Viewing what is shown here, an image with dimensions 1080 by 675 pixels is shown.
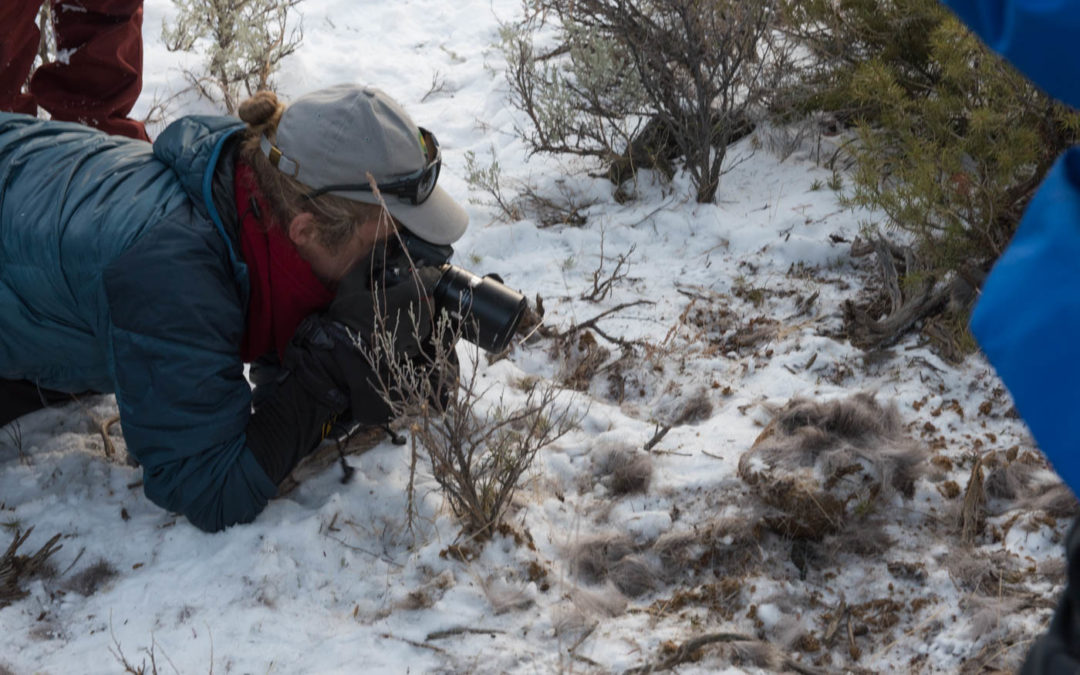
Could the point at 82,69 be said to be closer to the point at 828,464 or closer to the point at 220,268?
the point at 220,268

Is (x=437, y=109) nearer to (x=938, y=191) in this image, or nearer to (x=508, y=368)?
(x=508, y=368)

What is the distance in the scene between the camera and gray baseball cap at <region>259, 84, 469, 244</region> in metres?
1.93

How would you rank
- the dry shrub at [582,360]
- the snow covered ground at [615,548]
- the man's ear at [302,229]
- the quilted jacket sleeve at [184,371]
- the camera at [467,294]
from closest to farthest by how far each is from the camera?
the snow covered ground at [615,548]
the quilted jacket sleeve at [184,371]
the man's ear at [302,229]
the camera at [467,294]
the dry shrub at [582,360]

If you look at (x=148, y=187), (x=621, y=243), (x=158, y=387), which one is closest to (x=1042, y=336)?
(x=158, y=387)

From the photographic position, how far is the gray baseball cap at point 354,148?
1.93 m

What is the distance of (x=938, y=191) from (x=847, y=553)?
125cm

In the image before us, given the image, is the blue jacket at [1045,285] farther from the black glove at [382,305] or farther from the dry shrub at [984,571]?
the black glove at [382,305]

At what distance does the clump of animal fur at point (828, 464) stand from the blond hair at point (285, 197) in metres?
1.11

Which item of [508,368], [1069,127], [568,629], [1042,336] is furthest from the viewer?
[508,368]

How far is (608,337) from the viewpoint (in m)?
2.86

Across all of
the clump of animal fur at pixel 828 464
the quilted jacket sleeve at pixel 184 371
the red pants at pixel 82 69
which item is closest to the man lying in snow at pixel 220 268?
the quilted jacket sleeve at pixel 184 371

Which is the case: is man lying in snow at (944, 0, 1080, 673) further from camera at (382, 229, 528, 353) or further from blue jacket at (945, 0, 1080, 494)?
camera at (382, 229, 528, 353)

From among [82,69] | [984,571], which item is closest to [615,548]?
[984,571]

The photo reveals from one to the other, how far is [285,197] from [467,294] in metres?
0.47
